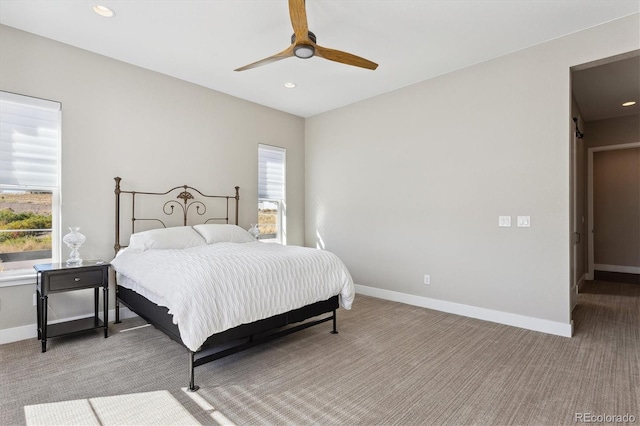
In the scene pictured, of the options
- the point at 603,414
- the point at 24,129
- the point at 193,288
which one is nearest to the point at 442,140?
the point at 603,414

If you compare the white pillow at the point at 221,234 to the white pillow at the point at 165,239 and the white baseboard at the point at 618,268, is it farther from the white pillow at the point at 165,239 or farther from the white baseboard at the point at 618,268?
the white baseboard at the point at 618,268

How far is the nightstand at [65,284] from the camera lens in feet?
9.43

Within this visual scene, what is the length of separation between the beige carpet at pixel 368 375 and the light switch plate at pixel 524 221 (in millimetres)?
1113

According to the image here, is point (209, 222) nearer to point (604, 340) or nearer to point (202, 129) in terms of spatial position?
point (202, 129)

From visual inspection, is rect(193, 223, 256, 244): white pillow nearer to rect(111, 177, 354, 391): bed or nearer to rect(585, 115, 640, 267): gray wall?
rect(111, 177, 354, 391): bed

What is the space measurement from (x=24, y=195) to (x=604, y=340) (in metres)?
5.80

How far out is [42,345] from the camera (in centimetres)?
285

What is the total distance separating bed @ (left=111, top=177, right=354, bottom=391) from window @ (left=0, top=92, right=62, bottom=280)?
610mm

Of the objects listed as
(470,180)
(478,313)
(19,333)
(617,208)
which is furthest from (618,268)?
(19,333)

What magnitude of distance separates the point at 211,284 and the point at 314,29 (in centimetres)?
251

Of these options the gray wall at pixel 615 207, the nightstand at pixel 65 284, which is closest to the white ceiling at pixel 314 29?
the nightstand at pixel 65 284

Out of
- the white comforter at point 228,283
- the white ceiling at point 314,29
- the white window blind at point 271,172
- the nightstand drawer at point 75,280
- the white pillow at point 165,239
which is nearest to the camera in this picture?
the white comforter at point 228,283

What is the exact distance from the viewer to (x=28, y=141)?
322cm

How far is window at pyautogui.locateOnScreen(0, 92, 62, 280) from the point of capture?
122 inches
